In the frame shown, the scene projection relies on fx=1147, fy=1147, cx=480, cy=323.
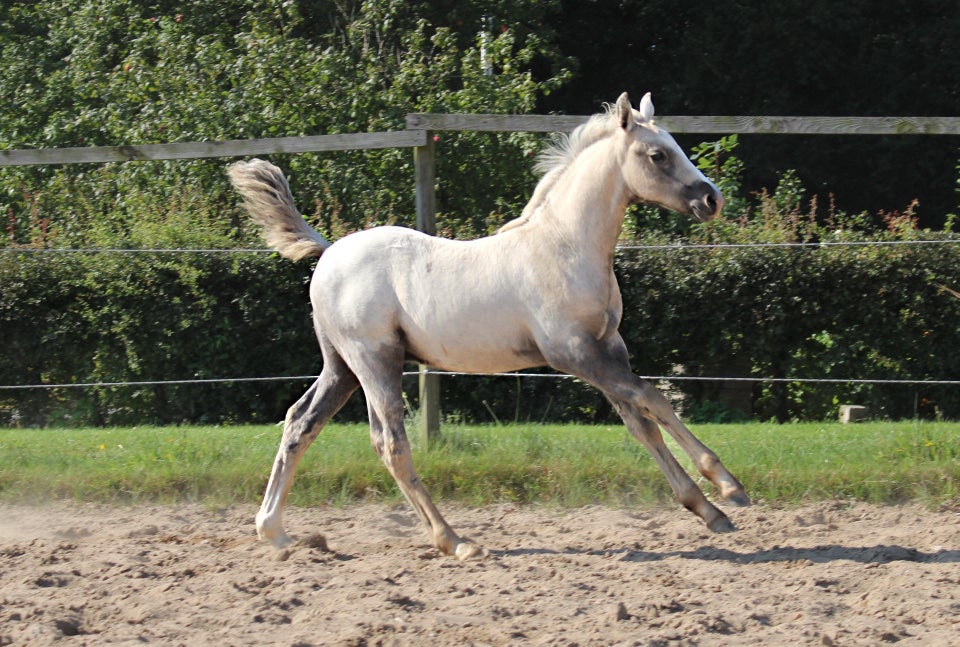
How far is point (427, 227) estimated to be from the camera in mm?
7648

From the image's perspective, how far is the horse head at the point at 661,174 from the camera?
17.9 ft

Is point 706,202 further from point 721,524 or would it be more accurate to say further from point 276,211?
point 276,211

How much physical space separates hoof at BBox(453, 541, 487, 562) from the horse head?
190 cm

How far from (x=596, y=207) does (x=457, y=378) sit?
4.46m

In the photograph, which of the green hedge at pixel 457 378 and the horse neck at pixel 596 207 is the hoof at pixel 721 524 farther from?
the green hedge at pixel 457 378

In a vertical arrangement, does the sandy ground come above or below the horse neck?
below

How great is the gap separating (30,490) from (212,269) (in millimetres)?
3036

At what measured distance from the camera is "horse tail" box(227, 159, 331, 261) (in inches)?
253

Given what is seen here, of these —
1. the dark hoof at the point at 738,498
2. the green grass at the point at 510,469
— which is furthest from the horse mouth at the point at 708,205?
the green grass at the point at 510,469

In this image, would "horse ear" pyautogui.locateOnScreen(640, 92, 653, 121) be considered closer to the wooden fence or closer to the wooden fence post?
the wooden fence

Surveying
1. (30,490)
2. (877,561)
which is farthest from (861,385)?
(30,490)

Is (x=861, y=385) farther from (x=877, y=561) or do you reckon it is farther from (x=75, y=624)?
(x=75, y=624)

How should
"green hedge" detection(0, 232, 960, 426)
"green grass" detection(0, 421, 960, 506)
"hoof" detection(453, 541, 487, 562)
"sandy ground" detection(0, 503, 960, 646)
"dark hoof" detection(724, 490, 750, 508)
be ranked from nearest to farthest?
"sandy ground" detection(0, 503, 960, 646), "dark hoof" detection(724, 490, 750, 508), "hoof" detection(453, 541, 487, 562), "green grass" detection(0, 421, 960, 506), "green hedge" detection(0, 232, 960, 426)

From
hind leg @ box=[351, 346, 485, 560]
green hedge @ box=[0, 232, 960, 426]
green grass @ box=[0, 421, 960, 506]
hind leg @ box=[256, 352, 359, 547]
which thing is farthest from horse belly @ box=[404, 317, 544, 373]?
green hedge @ box=[0, 232, 960, 426]
